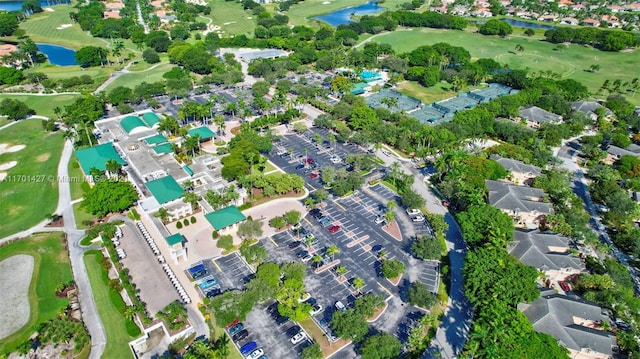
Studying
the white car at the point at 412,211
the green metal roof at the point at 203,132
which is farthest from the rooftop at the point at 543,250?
the green metal roof at the point at 203,132

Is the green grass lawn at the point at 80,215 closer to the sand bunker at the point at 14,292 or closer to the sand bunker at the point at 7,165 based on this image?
the sand bunker at the point at 14,292

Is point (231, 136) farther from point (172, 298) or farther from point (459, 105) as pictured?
point (459, 105)

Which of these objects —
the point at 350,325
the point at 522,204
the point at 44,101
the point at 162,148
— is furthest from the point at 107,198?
the point at 522,204

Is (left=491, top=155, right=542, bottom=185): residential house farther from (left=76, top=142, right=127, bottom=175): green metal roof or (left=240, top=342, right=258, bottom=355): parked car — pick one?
(left=76, top=142, right=127, bottom=175): green metal roof

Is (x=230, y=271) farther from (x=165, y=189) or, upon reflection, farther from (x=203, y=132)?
(x=203, y=132)

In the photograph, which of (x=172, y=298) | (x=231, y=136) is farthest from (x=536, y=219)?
(x=231, y=136)

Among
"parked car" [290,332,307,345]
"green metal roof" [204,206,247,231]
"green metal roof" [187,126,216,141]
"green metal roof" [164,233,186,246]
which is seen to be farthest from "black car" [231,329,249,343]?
"green metal roof" [187,126,216,141]
